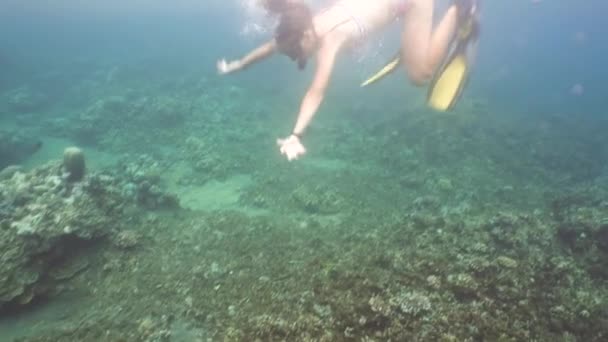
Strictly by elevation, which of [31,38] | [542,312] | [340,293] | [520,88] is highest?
[31,38]

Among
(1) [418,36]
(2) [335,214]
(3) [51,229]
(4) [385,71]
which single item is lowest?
(2) [335,214]

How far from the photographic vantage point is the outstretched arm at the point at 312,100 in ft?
13.6

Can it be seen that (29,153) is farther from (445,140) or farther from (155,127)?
(445,140)

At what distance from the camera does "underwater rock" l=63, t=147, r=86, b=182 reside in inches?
430

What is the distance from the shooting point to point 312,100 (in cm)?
448

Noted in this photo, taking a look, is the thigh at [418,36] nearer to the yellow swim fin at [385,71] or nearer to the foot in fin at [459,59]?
the yellow swim fin at [385,71]

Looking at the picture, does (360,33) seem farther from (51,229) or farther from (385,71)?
(51,229)

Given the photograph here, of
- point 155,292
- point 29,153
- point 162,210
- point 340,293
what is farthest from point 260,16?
point 29,153

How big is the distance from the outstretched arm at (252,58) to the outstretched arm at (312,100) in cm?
97

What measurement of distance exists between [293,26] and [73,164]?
854cm

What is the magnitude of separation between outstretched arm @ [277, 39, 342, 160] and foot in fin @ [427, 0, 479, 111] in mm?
1310

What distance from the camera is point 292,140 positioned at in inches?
165

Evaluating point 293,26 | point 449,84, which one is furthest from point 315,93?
point 449,84

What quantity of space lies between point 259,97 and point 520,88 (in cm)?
2634
